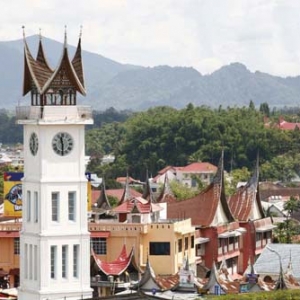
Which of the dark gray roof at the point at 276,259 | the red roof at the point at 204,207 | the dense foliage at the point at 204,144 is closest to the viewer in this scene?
the dark gray roof at the point at 276,259

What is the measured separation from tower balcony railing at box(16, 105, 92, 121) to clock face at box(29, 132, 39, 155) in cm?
47

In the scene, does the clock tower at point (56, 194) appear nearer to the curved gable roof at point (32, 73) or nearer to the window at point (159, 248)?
the curved gable roof at point (32, 73)

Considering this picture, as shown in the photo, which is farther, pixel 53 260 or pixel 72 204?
pixel 72 204

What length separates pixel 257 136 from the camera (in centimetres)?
15862

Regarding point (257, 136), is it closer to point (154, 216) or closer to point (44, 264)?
point (154, 216)

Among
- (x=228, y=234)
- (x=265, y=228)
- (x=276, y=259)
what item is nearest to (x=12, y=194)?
(x=228, y=234)

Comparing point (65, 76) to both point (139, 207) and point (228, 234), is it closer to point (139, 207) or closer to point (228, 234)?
point (139, 207)

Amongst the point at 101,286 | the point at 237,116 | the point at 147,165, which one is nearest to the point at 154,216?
the point at 101,286

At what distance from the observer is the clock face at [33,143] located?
41562mm

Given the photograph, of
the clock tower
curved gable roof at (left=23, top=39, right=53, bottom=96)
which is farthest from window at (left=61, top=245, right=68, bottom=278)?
curved gable roof at (left=23, top=39, right=53, bottom=96)

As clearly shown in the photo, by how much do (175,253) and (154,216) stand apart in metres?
3.02

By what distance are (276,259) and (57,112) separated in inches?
845

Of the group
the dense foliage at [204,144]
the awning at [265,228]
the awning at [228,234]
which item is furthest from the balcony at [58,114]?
the dense foliage at [204,144]

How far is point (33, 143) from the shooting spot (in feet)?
137
